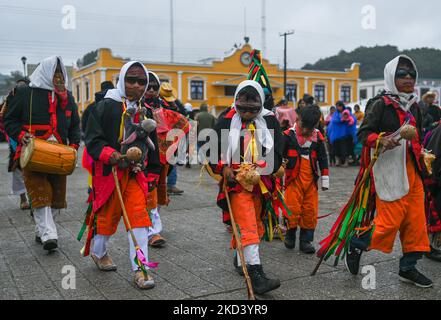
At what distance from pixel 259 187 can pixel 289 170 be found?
4.24 feet

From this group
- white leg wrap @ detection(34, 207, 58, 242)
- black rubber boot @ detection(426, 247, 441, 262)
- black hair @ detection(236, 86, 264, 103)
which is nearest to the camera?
black hair @ detection(236, 86, 264, 103)

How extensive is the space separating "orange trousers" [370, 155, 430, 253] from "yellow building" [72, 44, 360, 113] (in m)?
42.2

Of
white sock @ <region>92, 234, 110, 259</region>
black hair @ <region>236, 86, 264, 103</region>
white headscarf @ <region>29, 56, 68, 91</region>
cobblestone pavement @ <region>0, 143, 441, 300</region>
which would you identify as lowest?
cobblestone pavement @ <region>0, 143, 441, 300</region>

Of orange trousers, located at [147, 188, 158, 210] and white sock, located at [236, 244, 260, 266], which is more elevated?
orange trousers, located at [147, 188, 158, 210]

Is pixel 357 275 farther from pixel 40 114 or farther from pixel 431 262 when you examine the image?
pixel 40 114

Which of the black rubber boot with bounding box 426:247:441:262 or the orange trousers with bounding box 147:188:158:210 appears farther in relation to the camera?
the orange trousers with bounding box 147:188:158:210

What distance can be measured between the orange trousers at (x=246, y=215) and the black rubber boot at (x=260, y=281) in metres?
0.22

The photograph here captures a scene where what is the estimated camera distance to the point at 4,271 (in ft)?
15.4

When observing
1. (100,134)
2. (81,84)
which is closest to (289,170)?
(100,134)

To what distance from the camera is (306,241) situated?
5.52 meters

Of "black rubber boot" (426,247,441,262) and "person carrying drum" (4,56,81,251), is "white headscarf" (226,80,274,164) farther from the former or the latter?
"person carrying drum" (4,56,81,251)

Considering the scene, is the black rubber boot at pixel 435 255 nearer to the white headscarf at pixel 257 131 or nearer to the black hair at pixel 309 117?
the black hair at pixel 309 117

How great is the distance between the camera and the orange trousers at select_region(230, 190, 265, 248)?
4.20 metres

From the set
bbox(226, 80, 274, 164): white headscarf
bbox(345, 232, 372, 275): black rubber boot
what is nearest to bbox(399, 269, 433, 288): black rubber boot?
bbox(345, 232, 372, 275): black rubber boot
